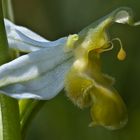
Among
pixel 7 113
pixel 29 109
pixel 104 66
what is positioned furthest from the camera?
pixel 104 66

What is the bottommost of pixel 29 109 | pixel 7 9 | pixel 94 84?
pixel 29 109

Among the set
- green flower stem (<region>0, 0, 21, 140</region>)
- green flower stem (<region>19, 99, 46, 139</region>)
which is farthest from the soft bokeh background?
green flower stem (<region>0, 0, 21, 140</region>)

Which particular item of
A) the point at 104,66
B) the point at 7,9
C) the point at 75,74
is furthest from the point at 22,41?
the point at 104,66

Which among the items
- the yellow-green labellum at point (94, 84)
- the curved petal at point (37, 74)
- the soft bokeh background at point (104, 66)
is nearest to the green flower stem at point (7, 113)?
the curved petal at point (37, 74)

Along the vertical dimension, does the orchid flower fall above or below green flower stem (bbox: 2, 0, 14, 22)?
below

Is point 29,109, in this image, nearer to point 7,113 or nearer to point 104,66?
point 7,113

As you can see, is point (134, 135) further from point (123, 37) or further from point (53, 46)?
point (53, 46)

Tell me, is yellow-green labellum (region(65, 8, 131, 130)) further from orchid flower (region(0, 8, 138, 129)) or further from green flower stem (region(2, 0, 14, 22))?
green flower stem (region(2, 0, 14, 22))
